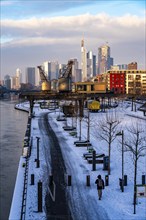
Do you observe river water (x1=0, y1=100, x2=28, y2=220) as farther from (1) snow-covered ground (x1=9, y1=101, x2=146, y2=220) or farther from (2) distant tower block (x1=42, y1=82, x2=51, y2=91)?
(2) distant tower block (x1=42, y1=82, x2=51, y2=91)

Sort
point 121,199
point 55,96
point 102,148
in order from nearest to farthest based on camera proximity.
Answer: point 121,199, point 102,148, point 55,96

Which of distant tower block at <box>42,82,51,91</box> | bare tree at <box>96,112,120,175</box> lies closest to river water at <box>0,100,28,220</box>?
bare tree at <box>96,112,120,175</box>

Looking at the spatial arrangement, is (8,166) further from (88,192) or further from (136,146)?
(136,146)

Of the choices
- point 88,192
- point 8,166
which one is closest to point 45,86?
point 8,166

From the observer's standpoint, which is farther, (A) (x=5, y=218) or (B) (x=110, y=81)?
(B) (x=110, y=81)

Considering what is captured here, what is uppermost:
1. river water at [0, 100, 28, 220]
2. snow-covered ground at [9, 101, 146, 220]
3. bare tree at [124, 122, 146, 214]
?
bare tree at [124, 122, 146, 214]

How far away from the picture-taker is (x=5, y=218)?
74.2 feet

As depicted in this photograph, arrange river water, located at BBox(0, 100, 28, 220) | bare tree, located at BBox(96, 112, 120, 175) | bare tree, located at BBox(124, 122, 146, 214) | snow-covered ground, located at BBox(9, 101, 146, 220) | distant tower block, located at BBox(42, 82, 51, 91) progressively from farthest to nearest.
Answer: distant tower block, located at BBox(42, 82, 51, 91)
bare tree, located at BBox(96, 112, 120, 175)
river water, located at BBox(0, 100, 28, 220)
bare tree, located at BBox(124, 122, 146, 214)
snow-covered ground, located at BBox(9, 101, 146, 220)

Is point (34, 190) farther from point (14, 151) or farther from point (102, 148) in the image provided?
point (14, 151)

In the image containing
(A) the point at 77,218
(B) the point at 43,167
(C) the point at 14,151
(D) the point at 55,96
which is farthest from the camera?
(D) the point at 55,96

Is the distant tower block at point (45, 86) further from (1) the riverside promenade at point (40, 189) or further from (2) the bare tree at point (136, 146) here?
(1) the riverside promenade at point (40, 189)

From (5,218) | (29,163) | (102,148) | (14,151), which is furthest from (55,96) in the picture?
(5,218)

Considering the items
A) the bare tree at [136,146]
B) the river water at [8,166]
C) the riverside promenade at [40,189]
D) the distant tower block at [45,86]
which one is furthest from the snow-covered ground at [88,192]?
the distant tower block at [45,86]

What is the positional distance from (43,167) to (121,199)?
9514 mm
